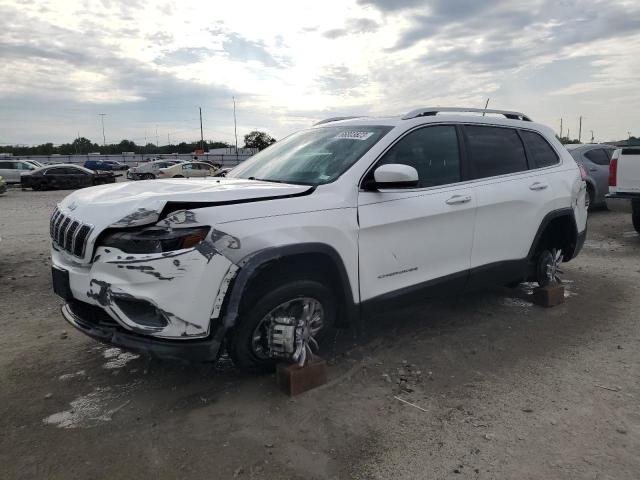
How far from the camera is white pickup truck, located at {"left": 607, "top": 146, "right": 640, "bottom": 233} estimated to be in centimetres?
823

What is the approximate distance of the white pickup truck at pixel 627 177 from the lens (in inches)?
324

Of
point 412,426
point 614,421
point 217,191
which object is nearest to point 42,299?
point 217,191

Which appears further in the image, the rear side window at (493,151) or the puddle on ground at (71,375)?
the rear side window at (493,151)

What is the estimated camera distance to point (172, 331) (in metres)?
2.76

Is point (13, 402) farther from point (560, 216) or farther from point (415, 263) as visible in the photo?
point (560, 216)

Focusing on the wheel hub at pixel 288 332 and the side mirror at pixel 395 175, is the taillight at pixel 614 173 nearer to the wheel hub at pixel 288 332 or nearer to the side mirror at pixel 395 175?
the side mirror at pixel 395 175

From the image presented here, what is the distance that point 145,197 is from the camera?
2.90 meters

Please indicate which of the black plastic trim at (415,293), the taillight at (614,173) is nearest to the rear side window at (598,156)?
the taillight at (614,173)

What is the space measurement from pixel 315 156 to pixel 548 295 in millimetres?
2869

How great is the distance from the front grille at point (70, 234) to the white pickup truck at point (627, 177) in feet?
27.7

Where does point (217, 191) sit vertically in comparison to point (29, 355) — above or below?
above

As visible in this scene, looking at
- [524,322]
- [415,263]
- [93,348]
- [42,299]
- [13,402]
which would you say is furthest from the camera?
[42,299]

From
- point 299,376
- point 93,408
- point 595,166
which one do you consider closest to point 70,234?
point 93,408

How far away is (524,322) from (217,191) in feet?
10.5
